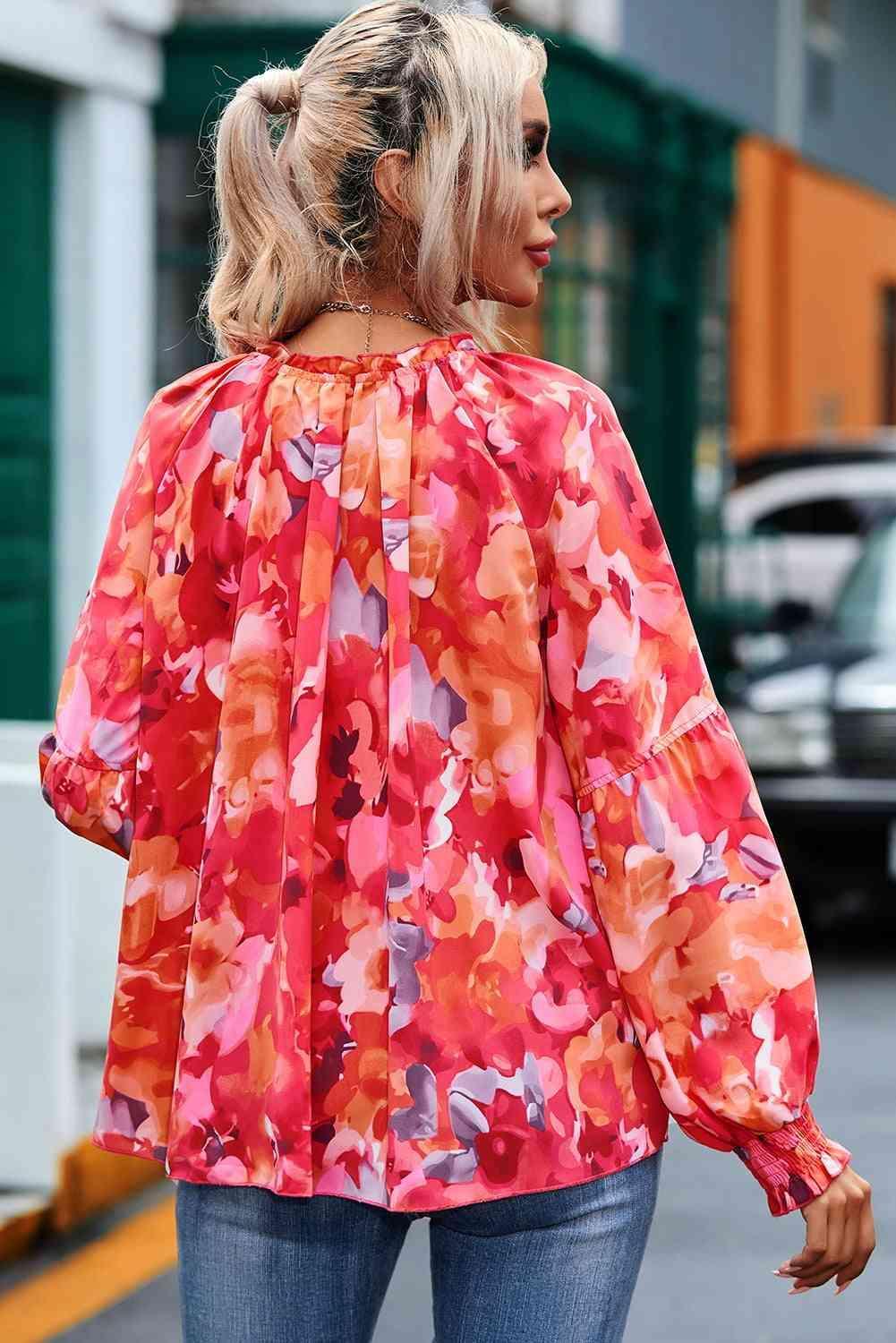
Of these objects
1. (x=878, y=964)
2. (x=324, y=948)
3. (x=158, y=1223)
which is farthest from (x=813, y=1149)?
(x=878, y=964)

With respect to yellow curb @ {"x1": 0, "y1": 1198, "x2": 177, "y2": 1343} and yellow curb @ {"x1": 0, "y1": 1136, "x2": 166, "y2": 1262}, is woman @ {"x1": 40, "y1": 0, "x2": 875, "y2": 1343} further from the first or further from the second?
yellow curb @ {"x1": 0, "y1": 1136, "x2": 166, "y2": 1262}

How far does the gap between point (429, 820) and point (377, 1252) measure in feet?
1.15

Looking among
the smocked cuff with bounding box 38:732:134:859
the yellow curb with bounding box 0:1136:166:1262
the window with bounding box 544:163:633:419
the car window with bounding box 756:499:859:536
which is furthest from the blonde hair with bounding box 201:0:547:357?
the window with bounding box 544:163:633:419

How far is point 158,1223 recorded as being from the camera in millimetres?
4758

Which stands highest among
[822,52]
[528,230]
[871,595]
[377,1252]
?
[822,52]

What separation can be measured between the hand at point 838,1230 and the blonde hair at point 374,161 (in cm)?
72

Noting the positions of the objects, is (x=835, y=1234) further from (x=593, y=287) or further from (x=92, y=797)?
(x=593, y=287)

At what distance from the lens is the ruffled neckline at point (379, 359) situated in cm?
179

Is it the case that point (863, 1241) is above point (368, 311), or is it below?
below

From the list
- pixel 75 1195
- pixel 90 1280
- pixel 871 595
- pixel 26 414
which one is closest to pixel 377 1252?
pixel 90 1280

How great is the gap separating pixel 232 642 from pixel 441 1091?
377 millimetres

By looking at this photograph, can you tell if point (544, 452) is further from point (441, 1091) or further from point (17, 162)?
point (17, 162)

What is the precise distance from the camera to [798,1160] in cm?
175

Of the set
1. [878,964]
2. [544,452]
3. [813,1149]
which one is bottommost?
[878,964]
